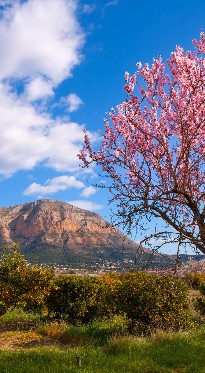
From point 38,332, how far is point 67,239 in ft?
579

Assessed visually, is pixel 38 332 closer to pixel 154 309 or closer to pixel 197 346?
pixel 154 309

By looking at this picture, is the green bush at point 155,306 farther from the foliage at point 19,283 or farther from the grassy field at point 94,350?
the foliage at point 19,283

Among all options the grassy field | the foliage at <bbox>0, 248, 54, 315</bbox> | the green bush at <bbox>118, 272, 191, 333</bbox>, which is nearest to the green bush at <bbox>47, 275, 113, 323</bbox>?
the grassy field

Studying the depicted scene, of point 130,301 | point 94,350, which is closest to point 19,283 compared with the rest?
point 130,301

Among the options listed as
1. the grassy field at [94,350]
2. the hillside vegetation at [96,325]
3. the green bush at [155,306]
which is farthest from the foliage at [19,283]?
the green bush at [155,306]

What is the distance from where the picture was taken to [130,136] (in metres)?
9.12

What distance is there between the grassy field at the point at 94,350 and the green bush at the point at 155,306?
857mm

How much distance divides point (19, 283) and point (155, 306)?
5932 mm

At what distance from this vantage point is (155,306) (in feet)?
53.8

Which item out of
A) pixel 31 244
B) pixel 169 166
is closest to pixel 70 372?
pixel 169 166

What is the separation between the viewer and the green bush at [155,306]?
1642cm

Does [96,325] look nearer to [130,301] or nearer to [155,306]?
[130,301]

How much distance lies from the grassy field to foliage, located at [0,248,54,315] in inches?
48.8

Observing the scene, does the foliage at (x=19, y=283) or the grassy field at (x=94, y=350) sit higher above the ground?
the foliage at (x=19, y=283)
